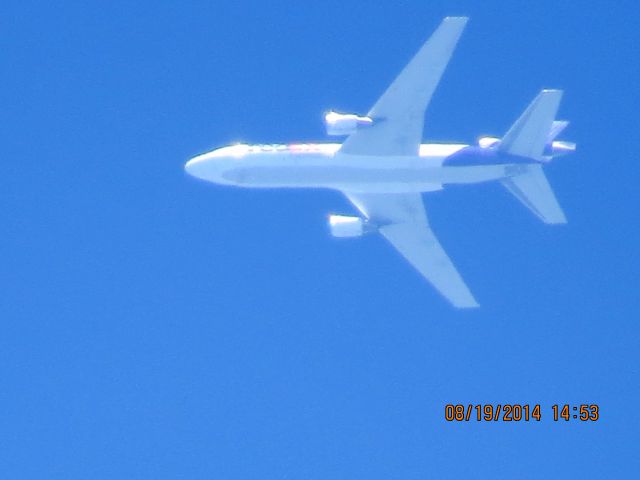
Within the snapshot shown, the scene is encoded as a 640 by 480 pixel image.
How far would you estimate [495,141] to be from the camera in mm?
83938

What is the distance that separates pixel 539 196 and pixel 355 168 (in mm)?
10385

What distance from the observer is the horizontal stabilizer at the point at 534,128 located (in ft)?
263

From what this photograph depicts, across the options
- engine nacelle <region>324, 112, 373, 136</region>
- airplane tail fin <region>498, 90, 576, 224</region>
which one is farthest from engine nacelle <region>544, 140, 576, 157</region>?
engine nacelle <region>324, 112, 373, 136</region>

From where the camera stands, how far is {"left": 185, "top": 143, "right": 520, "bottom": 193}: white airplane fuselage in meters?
83.4

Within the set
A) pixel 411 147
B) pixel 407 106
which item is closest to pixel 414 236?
pixel 411 147

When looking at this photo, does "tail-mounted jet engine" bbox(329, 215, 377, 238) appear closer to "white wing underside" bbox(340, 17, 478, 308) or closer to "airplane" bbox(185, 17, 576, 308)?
"airplane" bbox(185, 17, 576, 308)

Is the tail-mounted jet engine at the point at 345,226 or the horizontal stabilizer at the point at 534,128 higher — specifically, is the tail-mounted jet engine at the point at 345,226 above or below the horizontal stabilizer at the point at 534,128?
below

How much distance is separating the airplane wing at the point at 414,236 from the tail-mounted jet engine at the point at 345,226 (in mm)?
1358

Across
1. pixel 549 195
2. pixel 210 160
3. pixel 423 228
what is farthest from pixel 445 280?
pixel 210 160

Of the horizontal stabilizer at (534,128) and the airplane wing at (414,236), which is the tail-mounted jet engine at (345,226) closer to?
the airplane wing at (414,236)

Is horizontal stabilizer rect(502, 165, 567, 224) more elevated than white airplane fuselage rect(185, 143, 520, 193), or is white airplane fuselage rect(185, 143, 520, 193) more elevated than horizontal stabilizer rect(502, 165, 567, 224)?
white airplane fuselage rect(185, 143, 520, 193)

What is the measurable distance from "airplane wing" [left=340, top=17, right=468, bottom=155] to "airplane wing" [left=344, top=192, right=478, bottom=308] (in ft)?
14.7

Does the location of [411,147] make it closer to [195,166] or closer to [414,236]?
[414,236]

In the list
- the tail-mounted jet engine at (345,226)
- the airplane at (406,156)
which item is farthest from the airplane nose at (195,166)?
the tail-mounted jet engine at (345,226)
